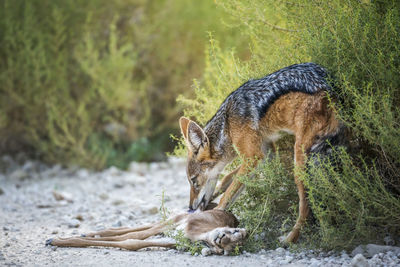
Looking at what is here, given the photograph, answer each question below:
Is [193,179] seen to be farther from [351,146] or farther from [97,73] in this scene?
[97,73]

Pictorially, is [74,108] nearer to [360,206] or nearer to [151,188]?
[151,188]

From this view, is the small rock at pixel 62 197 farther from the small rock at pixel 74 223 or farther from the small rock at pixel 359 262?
the small rock at pixel 359 262

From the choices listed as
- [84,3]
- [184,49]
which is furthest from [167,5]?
[84,3]

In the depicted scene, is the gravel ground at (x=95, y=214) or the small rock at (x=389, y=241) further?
the small rock at (x=389, y=241)

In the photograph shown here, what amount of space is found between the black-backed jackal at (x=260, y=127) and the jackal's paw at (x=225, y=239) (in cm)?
51

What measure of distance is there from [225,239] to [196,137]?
1299 mm

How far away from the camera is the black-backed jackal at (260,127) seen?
4500 mm

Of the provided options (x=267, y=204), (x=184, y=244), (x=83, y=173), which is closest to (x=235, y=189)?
(x=267, y=204)

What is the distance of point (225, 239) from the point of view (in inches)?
173

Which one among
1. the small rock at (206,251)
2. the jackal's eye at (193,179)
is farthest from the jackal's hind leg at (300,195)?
the jackal's eye at (193,179)

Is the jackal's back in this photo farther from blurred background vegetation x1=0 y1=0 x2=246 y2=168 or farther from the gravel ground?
blurred background vegetation x1=0 y1=0 x2=246 y2=168

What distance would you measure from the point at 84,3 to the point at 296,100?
798 centimetres

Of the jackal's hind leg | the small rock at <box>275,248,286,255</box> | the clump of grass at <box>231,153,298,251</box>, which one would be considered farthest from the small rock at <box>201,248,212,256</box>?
the jackal's hind leg

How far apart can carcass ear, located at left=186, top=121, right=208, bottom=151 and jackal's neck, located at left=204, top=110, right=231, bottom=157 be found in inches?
4.2
